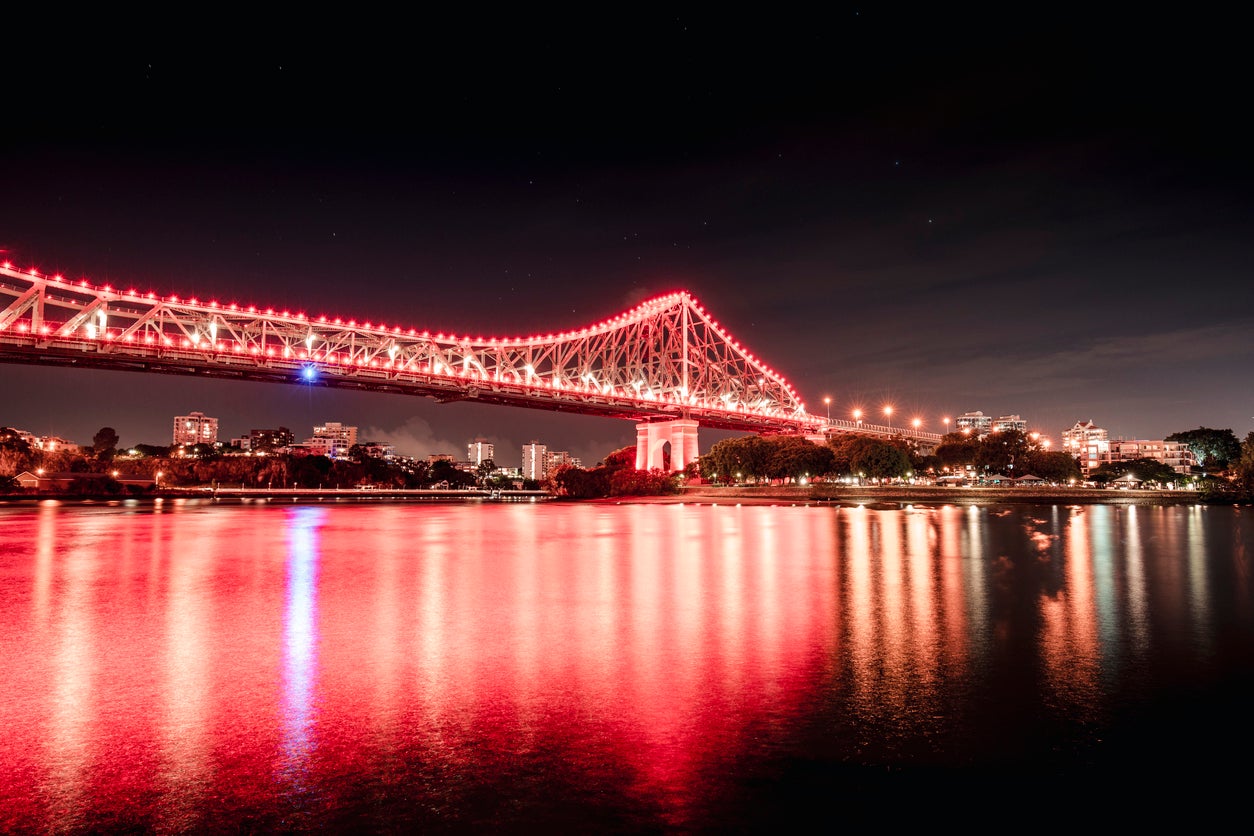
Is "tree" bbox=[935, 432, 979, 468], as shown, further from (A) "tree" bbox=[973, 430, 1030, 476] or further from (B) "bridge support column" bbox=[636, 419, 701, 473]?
(B) "bridge support column" bbox=[636, 419, 701, 473]

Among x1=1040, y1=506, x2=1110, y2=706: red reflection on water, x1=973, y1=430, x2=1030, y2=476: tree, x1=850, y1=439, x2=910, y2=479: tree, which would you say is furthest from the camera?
x1=973, y1=430, x2=1030, y2=476: tree

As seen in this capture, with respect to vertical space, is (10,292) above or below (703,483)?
above

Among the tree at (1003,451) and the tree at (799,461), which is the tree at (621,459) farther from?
the tree at (1003,451)

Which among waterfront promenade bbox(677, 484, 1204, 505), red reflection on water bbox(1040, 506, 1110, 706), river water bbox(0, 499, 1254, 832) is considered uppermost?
river water bbox(0, 499, 1254, 832)

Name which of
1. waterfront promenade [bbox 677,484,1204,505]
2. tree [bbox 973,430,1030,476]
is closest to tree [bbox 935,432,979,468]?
tree [bbox 973,430,1030,476]

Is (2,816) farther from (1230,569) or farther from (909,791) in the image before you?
(1230,569)

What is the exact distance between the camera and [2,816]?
4023mm

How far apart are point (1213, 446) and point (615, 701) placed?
12127cm

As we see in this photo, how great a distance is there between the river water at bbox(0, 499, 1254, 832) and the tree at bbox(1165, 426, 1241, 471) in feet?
347

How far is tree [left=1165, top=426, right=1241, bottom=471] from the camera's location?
96.3 m

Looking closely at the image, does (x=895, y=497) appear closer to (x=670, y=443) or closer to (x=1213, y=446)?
(x=670, y=443)

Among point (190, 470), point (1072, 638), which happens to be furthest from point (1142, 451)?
point (1072, 638)

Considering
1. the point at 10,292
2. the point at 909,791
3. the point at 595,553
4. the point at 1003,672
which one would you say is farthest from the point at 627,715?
the point at 10,292

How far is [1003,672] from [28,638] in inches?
407
